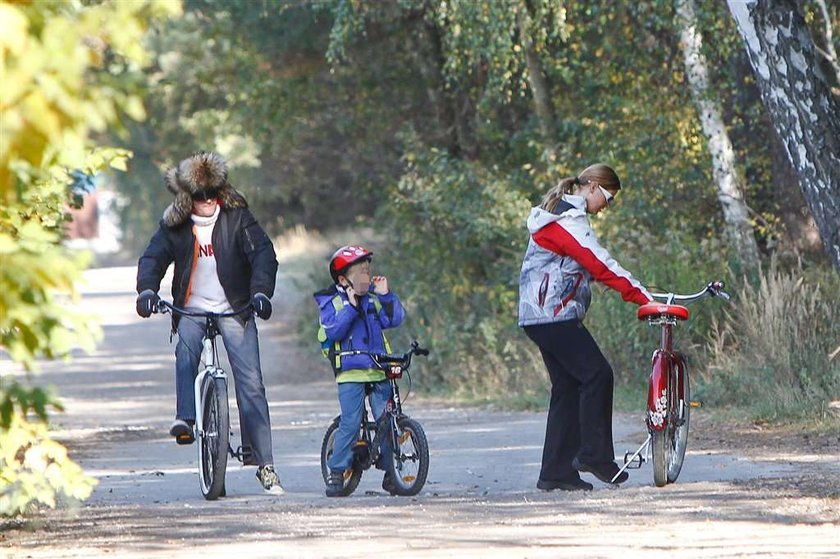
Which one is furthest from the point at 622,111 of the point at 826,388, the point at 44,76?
the point at 44,76

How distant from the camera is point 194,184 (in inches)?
424

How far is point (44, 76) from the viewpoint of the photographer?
4.24 m

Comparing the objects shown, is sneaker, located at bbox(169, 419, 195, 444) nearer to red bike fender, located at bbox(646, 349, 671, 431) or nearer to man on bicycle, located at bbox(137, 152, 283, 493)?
man on bicycle, located at bbox(137, 152, 283, 493)

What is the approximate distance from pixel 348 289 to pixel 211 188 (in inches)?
39.0

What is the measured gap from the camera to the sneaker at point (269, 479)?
10.8 m

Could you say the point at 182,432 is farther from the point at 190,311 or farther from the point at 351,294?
the point at 351,294

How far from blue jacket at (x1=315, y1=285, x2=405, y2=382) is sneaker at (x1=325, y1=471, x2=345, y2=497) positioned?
0.54 m

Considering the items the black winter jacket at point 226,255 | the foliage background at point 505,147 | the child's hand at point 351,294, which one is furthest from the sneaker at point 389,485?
the foliage background at point 505,147

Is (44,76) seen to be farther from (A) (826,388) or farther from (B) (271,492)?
(A) (826,388)

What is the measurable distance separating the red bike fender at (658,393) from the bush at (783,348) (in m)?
4.37

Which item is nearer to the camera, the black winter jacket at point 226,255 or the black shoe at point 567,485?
the black shoe at point 567,485

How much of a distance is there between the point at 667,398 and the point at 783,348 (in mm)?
5386

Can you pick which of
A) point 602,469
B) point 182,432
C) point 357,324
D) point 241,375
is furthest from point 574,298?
point 182,432

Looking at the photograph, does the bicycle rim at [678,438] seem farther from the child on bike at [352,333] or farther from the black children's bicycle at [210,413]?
the black children's bicycle at [210,413]
